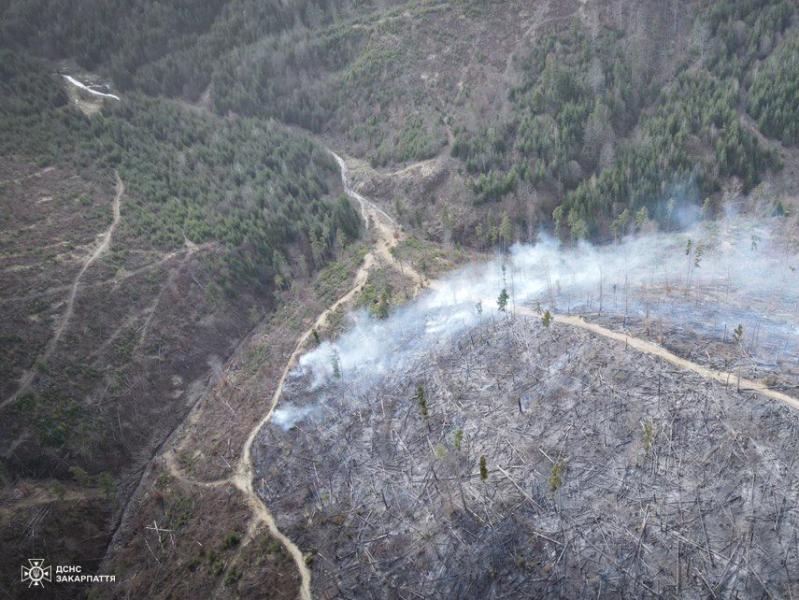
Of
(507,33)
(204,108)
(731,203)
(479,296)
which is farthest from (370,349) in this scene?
(204,108)

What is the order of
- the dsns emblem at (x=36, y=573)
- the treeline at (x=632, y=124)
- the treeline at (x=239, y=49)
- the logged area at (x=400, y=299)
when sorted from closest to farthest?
the logged area at (x=400, y=299), the dsns emblem at (x=36, y=573), the treeline at (x=632, y=124), the treeline at (x=239, y=49)

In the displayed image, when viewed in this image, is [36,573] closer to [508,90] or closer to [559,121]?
[559,121]

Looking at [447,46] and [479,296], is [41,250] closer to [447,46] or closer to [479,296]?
[479,296]

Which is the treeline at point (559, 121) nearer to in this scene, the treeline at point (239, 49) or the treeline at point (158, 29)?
the treeline at point (239, 49)

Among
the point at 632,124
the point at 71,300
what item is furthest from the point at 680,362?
the point at 71,300

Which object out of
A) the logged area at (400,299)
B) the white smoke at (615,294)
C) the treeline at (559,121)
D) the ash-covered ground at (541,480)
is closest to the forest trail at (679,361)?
the logged area at (400,299)
